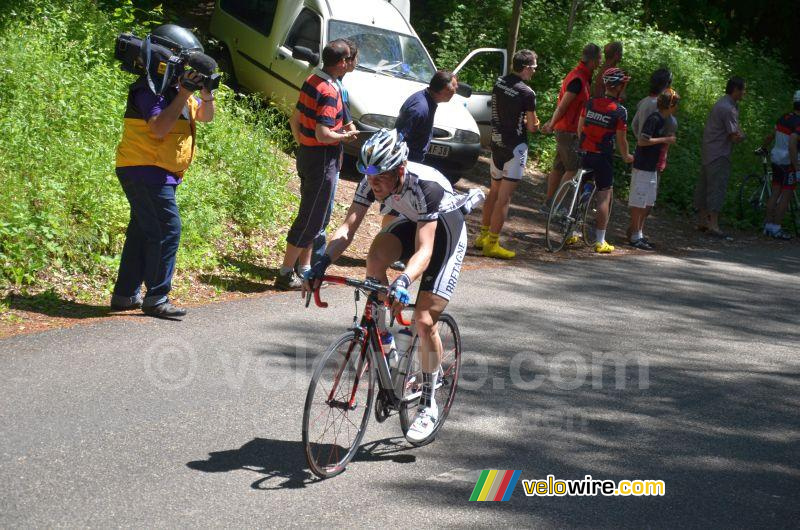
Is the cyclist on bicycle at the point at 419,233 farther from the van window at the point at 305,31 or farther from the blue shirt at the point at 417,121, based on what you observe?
the van window at the point at 305,31

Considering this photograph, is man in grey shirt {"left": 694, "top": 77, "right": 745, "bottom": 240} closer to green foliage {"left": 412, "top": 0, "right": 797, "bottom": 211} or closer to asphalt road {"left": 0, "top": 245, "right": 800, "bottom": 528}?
green foliage {"left": 412, "top": 0, "right": 797, "bottom": 211}

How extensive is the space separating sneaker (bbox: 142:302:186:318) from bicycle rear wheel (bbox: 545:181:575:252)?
5.67 meters

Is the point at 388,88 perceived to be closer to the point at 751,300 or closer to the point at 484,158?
the point at 484,158

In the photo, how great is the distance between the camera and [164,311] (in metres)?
7.91

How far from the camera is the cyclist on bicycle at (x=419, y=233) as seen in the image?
5387mm

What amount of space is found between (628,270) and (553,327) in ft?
11.0

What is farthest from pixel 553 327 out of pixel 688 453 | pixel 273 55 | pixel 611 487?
pixel 273 55

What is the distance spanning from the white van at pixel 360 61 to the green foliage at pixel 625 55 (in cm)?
399

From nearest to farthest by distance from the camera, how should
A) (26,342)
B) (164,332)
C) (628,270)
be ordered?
(26,342) → (164,332) → (628,270)

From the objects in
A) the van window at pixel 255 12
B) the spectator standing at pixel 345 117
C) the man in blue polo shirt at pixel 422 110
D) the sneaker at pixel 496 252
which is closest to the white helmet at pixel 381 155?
the spectator standing at pixel 345 117

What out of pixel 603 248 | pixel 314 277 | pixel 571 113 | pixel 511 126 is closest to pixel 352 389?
pixel 314 277

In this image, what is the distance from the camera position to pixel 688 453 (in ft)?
20.3

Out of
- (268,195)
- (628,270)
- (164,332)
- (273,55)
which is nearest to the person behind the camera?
(164,332)

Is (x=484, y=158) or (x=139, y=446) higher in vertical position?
(x=484, y=158)
